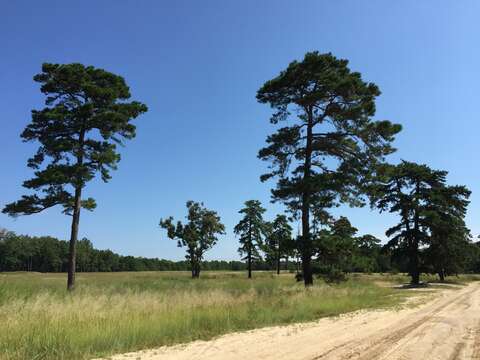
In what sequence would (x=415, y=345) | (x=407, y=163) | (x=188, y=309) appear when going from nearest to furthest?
(x=415, y=345) → (x=188, y=309) → (x=407, y=163)

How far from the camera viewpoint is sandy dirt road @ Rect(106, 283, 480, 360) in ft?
21.2

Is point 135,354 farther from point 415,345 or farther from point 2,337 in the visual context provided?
point 415,345

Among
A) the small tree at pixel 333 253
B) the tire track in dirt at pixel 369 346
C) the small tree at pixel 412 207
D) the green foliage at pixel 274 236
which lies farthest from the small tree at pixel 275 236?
the tire track in dirt at pixel 369 346

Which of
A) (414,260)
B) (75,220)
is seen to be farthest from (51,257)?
(414,260)

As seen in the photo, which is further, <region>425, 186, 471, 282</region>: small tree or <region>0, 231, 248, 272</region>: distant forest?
<region>0, 231, 248, 272</region>: distant forest

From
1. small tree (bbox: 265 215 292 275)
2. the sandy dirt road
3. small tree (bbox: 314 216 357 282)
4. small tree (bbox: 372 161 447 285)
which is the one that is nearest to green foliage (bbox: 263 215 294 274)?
small tree (bbox: 265 215 292 275)

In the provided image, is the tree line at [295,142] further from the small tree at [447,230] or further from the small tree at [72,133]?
the small tree at [447,230]

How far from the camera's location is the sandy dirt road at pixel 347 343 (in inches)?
255

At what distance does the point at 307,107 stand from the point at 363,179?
537 cm

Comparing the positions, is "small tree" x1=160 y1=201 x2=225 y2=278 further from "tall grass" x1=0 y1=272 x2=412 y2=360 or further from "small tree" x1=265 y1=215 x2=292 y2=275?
"tall grass" x1=0 y1=272 x2=412 y2=360

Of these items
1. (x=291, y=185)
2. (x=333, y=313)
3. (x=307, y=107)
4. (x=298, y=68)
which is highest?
(x=298, y=68)

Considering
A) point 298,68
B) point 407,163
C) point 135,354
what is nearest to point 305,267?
point 298,68

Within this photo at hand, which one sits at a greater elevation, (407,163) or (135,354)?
(407,163)

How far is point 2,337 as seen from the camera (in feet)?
21.5
